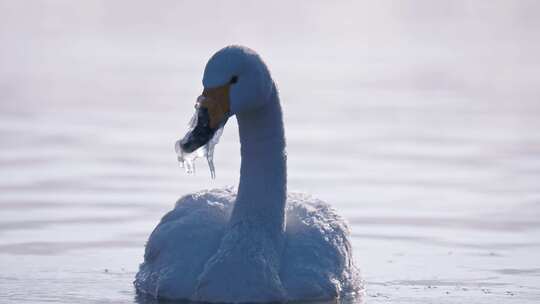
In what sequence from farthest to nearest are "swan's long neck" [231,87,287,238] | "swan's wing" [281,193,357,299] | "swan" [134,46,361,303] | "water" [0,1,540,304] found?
1. "water" [0,1,540,304]
2. "swan's long neck" [231,87,287,238]
3. "swan's wing" [281,193,357,299]
4. "swan" [134,46,361,303]

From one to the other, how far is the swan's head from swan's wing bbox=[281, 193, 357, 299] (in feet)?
3.66

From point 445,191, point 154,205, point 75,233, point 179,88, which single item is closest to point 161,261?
point 75,233

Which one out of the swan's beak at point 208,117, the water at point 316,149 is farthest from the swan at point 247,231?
the water at point 316,149

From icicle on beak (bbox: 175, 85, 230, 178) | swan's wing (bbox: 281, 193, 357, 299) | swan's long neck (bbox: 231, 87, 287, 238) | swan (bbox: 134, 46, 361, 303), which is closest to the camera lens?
icicle on beak (bbox: 175, 85, 230, 178)

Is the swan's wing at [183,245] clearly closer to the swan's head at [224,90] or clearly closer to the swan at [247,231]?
the swan at [247,231]

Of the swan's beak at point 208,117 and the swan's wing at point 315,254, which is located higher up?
the swan's beak at point 208,117

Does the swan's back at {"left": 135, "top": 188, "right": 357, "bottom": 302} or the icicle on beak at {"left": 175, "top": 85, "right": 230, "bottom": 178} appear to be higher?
the icicle on beak at {"left": 175, "top": 85, "right": 230, "bottom": 178}

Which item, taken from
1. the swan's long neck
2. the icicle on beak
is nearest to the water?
the swan's long neck

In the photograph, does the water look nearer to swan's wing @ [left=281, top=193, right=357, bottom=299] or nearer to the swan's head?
swan's wing @ [left=281, top=193, right=357, bottom=299]

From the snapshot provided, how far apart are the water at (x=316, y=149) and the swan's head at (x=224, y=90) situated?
138 centimetres

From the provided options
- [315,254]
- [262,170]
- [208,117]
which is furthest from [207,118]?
[315,254]

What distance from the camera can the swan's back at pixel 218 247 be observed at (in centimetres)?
1145

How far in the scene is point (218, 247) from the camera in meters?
11.7

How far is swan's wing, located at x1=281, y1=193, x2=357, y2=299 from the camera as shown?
11430 millimetres
